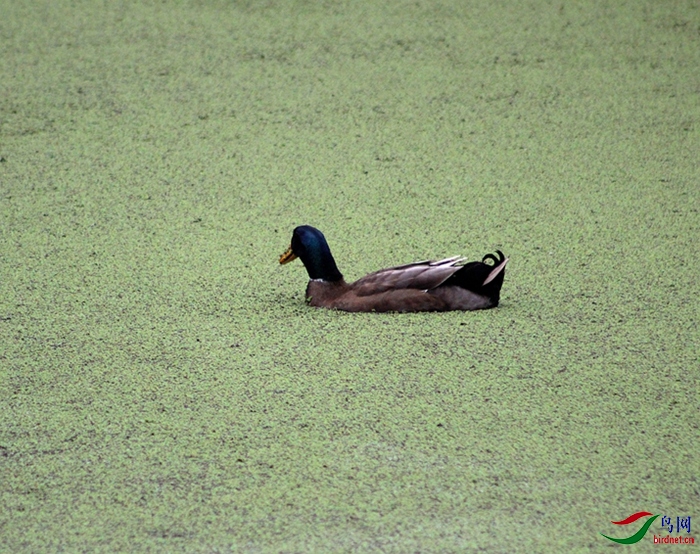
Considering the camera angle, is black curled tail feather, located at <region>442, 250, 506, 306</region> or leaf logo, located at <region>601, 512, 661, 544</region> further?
black curled tail feather, located at <region>442, 250, 506, 306</region>

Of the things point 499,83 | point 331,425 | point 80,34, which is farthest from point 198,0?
point 331,425

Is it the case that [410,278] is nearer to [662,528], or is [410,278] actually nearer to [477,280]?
[477,280]

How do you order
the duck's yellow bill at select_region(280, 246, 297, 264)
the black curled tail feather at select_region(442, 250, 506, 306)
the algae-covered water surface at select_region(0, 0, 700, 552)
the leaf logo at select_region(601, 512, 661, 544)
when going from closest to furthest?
1. the leaf logo at select_region(601, 512, 661, 544)
2. the algae-covered water surface at select_region(0, 0, 700, 552)
3. the black curled tail feather at select_region(442, 250, 506, 306)
4. the duck's yellow bill at select_region(280, 246, 297, 264)

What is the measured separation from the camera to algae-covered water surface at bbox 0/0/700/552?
149 centimetres

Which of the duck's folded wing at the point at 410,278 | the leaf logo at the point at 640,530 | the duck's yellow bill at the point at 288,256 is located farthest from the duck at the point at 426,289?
the leaf logo at the point at 640,530

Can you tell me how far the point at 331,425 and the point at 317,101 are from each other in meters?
1.72

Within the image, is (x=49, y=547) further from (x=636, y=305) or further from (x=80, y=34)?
(x=80, y=34)

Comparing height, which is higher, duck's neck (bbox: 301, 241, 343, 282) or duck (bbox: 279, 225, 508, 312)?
duck's neck (bbox: 301, 241, 343, 282)

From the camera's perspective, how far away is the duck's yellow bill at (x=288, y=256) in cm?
225

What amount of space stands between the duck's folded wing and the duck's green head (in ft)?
0.24

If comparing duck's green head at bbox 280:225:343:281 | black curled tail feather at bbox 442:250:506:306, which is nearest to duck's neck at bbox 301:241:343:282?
duck's green head at bbox 280:225:343:281

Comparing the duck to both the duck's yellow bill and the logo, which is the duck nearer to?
the duck's yellow bill

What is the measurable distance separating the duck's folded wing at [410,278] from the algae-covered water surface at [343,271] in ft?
0.21

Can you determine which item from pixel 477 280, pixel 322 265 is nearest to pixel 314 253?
pixel 322 265
